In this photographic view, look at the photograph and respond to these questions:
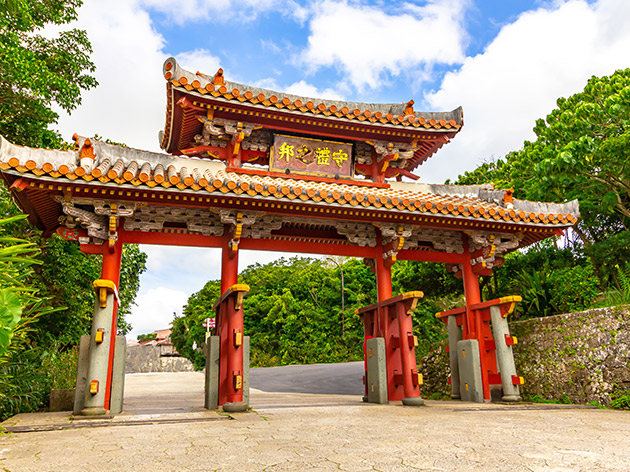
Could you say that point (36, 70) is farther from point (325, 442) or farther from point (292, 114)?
point (325, 442)

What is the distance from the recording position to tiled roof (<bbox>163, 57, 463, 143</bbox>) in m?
8.54

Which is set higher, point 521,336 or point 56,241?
point 56,241

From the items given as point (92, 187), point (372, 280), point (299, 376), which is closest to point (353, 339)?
point (372, 280)

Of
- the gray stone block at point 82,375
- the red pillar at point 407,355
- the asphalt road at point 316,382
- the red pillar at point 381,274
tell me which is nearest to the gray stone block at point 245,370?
the gray stone block at point 82,375

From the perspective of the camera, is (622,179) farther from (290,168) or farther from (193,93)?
(193,93)

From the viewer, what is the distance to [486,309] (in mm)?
8703

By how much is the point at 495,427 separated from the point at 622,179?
26.4 feet

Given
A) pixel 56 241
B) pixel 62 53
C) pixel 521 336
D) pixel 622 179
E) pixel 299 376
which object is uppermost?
pixel 62 53

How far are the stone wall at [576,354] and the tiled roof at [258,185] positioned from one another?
1.92 meters

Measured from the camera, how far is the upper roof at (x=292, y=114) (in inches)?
341

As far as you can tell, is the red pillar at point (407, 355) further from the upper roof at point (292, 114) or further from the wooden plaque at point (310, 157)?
the upper roof at point (292, 114)

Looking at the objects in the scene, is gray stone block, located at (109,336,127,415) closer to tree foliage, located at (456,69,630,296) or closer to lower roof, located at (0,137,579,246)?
lower roof, located at (0,137,579,246)

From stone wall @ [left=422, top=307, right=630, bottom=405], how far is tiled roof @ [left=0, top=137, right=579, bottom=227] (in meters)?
1.92

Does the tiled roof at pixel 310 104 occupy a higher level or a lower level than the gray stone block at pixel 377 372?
higher
